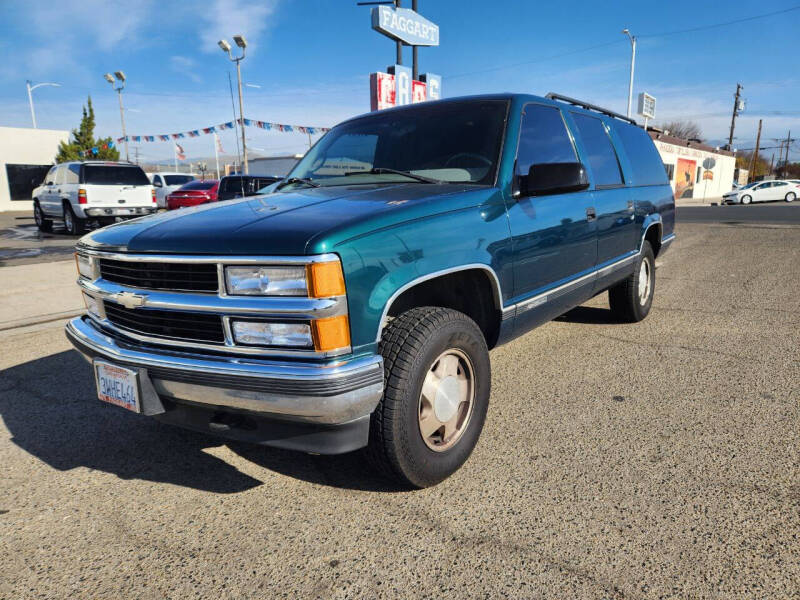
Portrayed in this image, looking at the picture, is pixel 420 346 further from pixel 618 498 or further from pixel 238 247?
pixel 618 498

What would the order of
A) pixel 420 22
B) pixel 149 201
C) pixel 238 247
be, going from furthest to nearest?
1. pixel 420 22
2. pixel 149 201
3. pixel 238 247

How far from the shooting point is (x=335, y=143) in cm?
384

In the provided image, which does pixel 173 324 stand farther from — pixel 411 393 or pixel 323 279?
pixel 411 393

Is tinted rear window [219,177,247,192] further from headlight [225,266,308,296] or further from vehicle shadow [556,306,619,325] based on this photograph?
headlight [225,266,308,296]

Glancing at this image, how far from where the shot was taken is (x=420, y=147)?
332 centimetres

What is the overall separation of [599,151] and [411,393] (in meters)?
2.97

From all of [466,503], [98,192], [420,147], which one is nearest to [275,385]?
[466,503]

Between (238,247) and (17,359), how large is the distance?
143 inches

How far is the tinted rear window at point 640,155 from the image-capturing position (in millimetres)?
4891

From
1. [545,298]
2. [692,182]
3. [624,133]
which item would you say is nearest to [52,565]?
[545,298]

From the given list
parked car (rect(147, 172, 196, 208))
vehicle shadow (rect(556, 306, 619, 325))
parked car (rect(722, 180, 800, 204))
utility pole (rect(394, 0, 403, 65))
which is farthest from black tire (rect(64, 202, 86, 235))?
parked car (rect(722, 180, 800, 204))

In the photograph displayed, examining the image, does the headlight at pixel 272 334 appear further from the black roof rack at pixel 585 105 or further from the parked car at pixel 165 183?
the parked car at pixel 165 183

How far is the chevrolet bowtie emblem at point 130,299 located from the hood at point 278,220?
194mm

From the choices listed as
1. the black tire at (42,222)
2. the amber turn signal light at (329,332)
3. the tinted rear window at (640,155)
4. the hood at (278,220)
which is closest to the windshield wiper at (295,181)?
the hood at (278,220)
